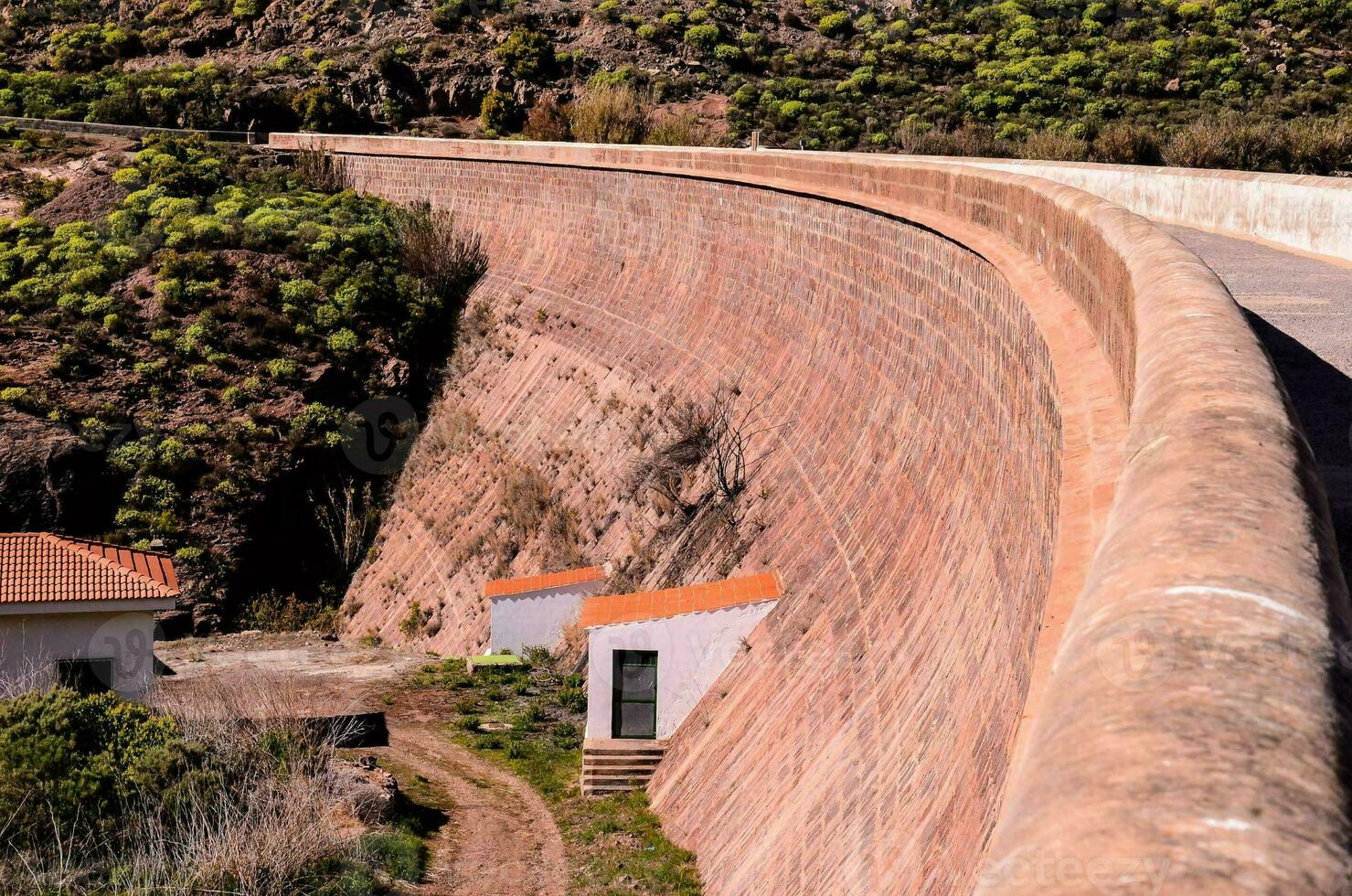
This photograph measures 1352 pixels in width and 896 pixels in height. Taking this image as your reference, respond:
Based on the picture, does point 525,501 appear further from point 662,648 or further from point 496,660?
point 662,648

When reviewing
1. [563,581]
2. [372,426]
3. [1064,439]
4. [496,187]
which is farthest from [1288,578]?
[496,187]

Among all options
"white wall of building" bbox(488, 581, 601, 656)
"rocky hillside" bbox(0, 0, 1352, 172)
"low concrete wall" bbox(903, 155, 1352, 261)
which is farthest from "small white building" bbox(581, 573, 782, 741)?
"rocky hillside" bbox(0, 0, 1352, 172)

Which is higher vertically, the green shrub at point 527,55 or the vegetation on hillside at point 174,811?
the green shrub at point 527,55

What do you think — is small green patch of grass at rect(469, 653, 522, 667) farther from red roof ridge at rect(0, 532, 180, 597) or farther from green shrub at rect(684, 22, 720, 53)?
green shrub at rect(684, 22, 720, 53)

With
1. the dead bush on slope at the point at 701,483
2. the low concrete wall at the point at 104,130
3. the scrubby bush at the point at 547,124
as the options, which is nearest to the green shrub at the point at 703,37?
the scrubby bush at the point at 547,124

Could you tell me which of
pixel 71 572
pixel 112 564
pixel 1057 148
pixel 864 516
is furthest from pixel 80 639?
pixel 1057 148

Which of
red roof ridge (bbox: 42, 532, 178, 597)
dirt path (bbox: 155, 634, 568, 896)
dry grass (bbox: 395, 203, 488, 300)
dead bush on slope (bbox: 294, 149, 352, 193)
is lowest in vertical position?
dirt path (bbox: 155, 634, 568, 896)

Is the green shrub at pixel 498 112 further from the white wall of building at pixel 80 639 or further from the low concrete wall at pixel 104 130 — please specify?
the white wall of building at pixel 80 639
